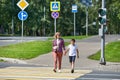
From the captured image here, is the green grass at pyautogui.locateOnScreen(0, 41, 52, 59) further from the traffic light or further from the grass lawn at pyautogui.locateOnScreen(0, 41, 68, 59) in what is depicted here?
the traffic light

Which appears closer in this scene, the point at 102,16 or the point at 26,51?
the point at 102,16

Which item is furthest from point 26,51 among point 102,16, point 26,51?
point 102,16

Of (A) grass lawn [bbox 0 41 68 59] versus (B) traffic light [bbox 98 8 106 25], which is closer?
(B) traffic light [bbox 98 8 106 25]

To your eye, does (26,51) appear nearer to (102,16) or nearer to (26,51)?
(26,51)

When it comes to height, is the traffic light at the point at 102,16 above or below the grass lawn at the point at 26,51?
above

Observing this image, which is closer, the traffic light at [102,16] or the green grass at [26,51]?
the traffic light at [102,16]

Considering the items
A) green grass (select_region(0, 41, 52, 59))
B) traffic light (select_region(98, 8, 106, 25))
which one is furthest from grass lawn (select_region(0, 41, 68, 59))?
traffic light (select_region(98, 8, 106, 25))

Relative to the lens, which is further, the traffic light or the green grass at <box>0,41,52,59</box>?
the green grass at <box>0,41,52,59</box>

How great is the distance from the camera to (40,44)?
1422 inches

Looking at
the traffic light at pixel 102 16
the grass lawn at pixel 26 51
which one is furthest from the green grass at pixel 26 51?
the traffic light at pixel 102 16

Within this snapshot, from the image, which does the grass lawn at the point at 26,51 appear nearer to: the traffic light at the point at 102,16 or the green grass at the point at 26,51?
the green grass at the point at 26,51

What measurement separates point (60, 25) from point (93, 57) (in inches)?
2490

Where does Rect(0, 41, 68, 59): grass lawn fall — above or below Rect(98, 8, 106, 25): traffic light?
below

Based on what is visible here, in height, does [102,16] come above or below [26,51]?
above
